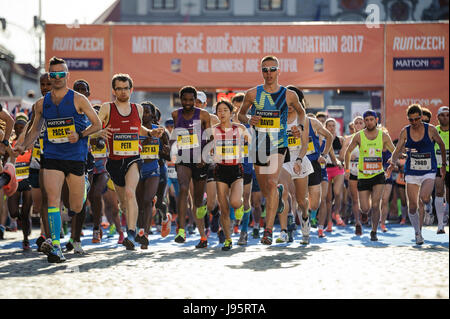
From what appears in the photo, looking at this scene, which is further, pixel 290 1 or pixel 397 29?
pixel 290 1

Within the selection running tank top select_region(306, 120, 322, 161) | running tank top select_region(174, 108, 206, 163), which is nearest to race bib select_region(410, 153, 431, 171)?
running tank top select_region(306, 120, 322, 161)

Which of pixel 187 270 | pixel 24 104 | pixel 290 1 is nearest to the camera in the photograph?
pixel 187 270

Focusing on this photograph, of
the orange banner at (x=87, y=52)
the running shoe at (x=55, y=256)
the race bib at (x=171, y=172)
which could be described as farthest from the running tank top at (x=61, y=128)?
the orange banner at (x=87, y=52)

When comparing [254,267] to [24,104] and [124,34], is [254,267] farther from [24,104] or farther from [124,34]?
[24,104]

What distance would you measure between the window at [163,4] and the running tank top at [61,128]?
124 ft

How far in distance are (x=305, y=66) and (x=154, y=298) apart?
13563 mm

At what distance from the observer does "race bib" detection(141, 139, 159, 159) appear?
394 inches

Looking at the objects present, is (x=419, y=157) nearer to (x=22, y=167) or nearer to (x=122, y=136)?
(x=122, y=136)

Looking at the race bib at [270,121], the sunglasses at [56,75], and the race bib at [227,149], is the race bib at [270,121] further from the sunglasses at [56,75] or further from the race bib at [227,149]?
the sunglasses at [56,75]

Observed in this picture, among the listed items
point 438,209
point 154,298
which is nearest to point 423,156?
point 438,209

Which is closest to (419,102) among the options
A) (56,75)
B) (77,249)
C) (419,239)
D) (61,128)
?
(419,239)

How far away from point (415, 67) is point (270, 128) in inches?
387

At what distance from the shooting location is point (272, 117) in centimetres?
892

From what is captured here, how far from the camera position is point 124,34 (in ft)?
59.2
